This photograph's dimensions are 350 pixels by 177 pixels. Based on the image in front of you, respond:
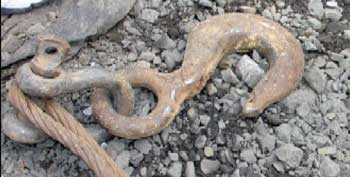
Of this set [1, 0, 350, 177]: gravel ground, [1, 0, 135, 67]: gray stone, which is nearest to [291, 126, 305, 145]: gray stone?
[1, 0, 350, 177]: gravel ground

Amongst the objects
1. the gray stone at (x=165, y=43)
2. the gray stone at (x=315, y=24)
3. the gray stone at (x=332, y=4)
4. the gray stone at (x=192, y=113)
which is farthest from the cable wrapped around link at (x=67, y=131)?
the gray stone at (x=332, y=4)

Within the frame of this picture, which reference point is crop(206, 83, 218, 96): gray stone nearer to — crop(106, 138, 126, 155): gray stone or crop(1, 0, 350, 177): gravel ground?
crop(1, 0, 350, 177): gravel ground

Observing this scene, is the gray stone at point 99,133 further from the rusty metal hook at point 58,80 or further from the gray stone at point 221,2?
the gray stone at point 221,2

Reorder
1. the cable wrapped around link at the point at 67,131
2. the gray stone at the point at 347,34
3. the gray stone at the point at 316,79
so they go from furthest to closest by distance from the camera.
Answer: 1. the gray stone at the point at 347,34
2. the gray stone at the point at 316,79
3. the cable wrapped around link at the point at 67,131

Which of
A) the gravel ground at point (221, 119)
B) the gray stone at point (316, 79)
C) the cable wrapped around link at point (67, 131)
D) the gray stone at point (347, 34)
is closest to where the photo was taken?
the cable wrapped around link at point (67, 131)

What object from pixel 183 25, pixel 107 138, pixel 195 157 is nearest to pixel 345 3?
pixel 183 25

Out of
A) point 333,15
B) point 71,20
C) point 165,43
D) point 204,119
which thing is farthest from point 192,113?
point 333,15

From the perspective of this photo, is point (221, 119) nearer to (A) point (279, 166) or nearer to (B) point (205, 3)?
(A) point (279, 166)

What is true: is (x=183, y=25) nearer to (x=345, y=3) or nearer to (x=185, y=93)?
(x=185, y=93)
